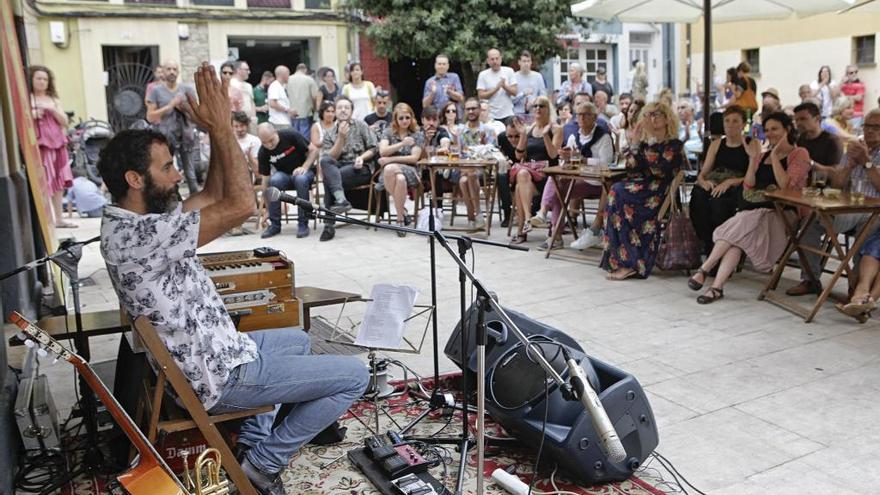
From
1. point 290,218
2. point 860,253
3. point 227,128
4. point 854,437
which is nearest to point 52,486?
point 227,128

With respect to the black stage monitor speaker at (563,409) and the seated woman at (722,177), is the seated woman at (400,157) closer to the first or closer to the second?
the seated woman at (722,177)

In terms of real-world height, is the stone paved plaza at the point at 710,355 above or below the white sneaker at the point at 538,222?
below

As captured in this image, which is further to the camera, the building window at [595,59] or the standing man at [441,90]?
the building window at [595,59]

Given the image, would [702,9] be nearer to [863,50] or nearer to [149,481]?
[149,481]

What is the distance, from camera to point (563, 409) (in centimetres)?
318

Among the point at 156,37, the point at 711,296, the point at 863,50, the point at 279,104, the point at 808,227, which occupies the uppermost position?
the point at 156,37

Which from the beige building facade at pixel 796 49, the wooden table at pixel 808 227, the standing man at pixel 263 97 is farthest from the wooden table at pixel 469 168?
the beige building facade at pixel 796 49

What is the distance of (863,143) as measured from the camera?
5496mm

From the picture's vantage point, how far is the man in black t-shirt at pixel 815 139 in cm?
605

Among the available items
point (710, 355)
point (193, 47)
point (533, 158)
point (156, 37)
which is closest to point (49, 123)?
point (533, 158)

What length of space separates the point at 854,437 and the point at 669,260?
2.86 metres

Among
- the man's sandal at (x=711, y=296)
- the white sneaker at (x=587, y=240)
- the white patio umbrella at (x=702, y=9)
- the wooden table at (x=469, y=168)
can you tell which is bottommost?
the man's sandal at (x=711, y=296)

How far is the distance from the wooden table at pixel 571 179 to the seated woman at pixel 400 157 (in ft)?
5.48

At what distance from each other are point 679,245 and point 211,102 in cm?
419
